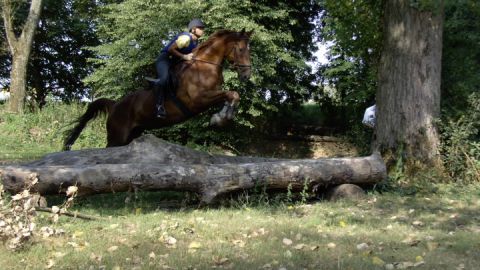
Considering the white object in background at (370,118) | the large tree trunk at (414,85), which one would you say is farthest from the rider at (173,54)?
the white object in background at (370,118)

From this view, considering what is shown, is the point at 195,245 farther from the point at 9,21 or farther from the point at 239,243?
the point at 9,21

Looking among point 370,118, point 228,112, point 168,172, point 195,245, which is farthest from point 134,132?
point 370,118

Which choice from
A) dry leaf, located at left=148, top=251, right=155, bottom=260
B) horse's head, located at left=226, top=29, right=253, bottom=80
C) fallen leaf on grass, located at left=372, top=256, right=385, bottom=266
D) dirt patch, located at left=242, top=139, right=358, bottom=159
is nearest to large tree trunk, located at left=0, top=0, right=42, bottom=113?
dirt patch, located at left=242, top=139, right=358, bottom=159

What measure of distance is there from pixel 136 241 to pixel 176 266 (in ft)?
3.34

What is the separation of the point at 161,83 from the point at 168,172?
2361mm

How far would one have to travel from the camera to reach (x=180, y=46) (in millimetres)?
8859

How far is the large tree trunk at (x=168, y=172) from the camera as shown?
6.73 m

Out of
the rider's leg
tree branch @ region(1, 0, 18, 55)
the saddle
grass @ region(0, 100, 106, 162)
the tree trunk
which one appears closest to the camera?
the rider's leg

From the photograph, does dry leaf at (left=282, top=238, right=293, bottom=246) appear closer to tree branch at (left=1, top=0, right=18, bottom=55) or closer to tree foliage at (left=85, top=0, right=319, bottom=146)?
tree foliage at (left=85, top=0, right=319, bottom=146)

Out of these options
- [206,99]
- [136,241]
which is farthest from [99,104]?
[136,241]

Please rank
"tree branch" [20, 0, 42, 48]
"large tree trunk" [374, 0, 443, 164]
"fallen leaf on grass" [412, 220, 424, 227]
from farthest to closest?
"tree branch" [20, 0, 42, 48] → "large tree trunk" [374, 0, 443, 164] → "fallen leaf on grass" [412, 220, 424, 227]

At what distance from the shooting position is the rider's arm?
8703 mm

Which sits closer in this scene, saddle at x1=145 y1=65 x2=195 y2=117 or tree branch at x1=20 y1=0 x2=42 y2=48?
saddle at x1=145 y1=65 x2=195 y2=117

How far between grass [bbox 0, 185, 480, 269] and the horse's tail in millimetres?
3027
